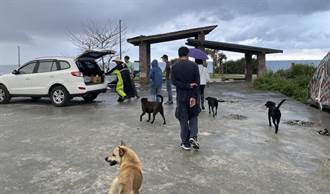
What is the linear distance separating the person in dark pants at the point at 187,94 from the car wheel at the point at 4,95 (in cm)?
865

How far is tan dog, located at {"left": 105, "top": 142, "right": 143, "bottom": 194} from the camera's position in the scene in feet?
12.9

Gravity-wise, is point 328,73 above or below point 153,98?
above

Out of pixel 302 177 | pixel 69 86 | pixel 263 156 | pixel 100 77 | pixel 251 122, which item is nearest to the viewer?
pixel 302 177

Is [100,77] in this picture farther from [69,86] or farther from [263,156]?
[263,156]

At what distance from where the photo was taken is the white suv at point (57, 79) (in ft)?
39.7

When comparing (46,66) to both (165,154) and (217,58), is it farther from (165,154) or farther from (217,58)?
(217,58)

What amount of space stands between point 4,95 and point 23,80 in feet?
3.55

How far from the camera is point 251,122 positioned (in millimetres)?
9633

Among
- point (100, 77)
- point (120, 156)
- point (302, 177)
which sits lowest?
point (302, 177)

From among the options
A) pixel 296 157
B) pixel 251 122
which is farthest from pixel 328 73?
pixel 296 157

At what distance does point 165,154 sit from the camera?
641 centimetres

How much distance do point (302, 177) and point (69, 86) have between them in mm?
8509

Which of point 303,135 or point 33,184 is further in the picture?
point 303,135

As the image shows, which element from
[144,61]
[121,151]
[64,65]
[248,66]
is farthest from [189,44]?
[121,151]
